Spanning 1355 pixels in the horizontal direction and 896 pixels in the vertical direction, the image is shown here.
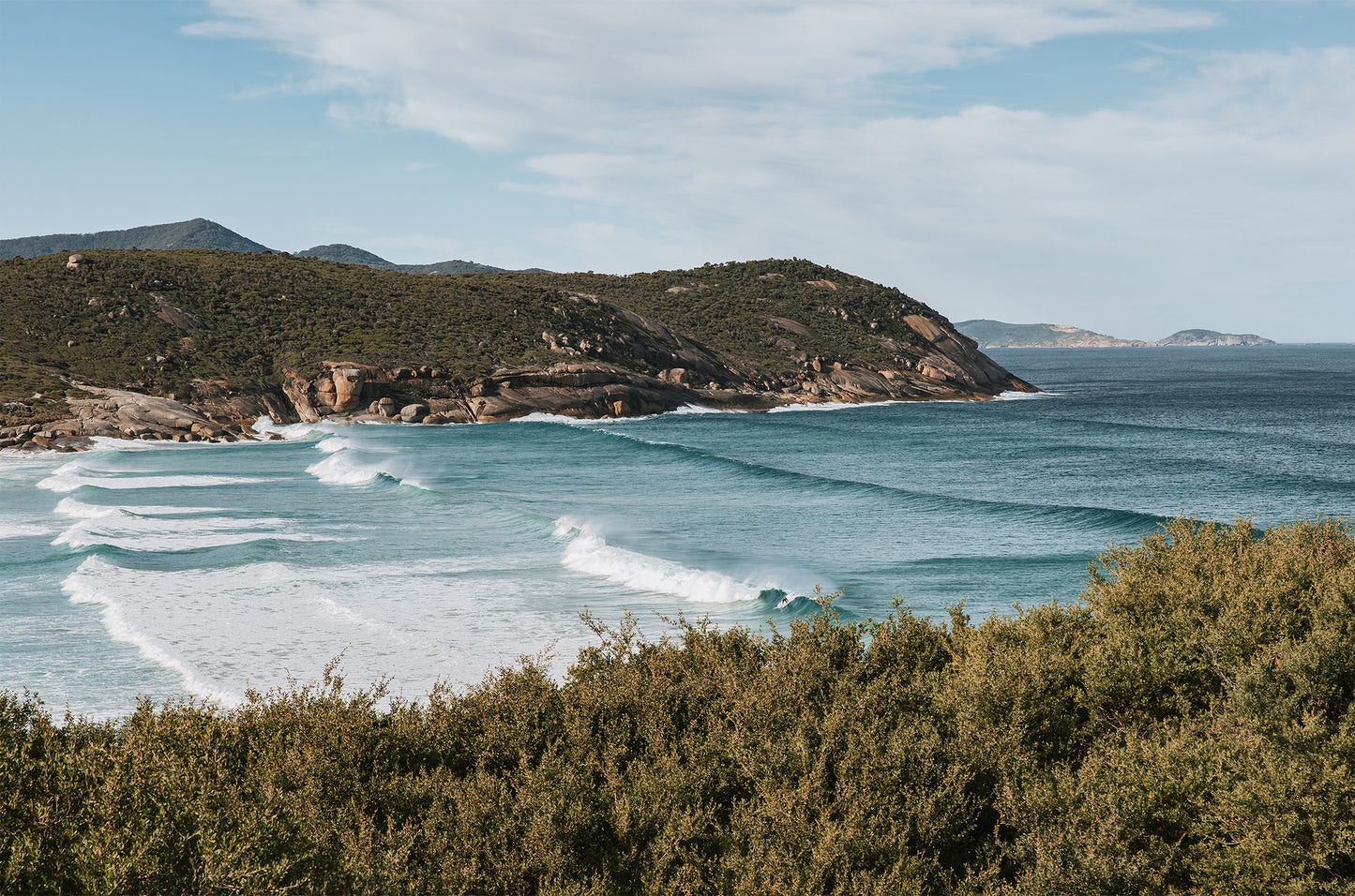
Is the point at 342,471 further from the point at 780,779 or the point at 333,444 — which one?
the point at 780,779

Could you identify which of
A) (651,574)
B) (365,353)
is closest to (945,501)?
(651,574)

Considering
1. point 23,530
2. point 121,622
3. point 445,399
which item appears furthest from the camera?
point 445,399

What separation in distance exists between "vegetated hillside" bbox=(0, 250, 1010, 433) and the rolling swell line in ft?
120

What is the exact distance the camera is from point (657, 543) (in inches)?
1235

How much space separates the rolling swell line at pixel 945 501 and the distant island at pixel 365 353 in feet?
108

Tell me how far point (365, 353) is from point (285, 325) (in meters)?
10.4

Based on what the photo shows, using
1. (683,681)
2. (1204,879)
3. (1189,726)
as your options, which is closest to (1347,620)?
(1189,726)

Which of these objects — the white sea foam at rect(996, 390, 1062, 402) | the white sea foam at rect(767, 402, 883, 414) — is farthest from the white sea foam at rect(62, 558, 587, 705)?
the white sea foam at rect(996, 390, 1062, 402)

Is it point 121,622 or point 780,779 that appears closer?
point 780,779

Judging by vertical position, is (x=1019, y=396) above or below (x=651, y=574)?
above

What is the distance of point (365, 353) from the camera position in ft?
265

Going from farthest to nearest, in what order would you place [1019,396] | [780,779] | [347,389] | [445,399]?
[1019,396] < [445,399] < [347,389] < [780,779]

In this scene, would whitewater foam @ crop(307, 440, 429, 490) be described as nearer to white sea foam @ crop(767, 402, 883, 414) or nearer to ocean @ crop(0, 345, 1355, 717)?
ocean @ crop(0, 345, 1355, 717)

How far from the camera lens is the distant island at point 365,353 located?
67.1 meters
